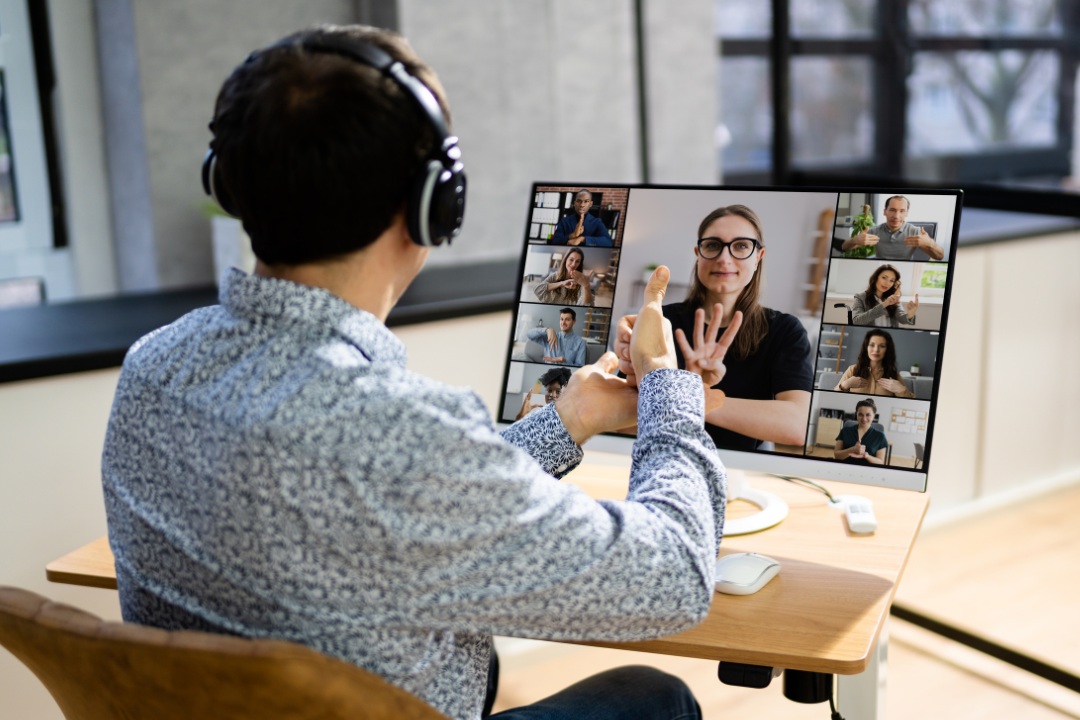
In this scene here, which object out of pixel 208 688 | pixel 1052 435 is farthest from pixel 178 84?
pixel 1052 435

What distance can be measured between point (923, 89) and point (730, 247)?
1.76 m

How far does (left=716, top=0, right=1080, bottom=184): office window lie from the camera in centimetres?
231

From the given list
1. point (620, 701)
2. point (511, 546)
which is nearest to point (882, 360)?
point (620, 701)

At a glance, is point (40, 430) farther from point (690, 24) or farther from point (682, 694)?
point (690, 24)

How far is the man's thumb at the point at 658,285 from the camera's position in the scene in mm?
1178

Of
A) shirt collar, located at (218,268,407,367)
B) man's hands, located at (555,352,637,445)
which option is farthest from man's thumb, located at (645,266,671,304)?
shirt collar, located at (218,268,407,367)

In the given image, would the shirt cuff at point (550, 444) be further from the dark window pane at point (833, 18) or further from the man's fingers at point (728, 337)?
the dark window pane at point (833, 18)

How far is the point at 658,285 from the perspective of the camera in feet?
3.88

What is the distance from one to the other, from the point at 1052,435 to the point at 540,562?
107 inches

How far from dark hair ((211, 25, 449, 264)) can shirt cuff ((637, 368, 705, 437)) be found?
0.31 metres

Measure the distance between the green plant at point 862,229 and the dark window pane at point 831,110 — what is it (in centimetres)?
181

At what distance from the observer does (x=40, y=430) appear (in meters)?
1.62

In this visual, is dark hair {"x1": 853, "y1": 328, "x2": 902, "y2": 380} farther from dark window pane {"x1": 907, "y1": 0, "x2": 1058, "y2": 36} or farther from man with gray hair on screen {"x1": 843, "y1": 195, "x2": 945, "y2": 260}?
dark window pane {"x1": 907, "y1": 0, "x2": 1058, "y2": 36}

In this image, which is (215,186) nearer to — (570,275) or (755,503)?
(570,275)
